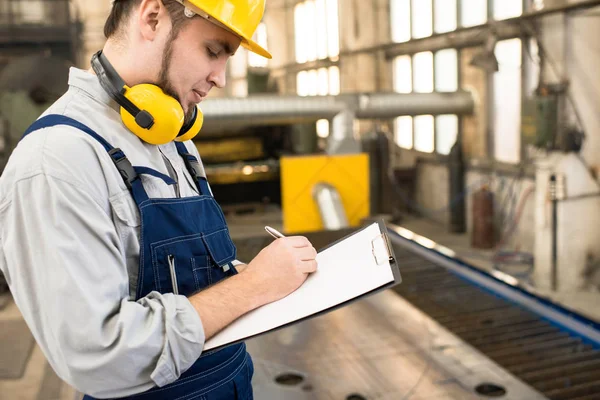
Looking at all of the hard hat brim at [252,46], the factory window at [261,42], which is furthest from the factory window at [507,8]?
the factory window at [261,42]

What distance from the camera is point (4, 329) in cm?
480

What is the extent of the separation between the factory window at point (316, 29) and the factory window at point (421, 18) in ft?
11.5

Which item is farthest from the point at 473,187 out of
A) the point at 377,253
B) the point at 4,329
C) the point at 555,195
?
the point at 377,253

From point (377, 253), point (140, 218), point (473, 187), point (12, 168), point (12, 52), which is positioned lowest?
point (473, 187)

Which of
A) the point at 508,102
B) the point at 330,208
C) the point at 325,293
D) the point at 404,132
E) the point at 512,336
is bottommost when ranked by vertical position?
the point at 512,336

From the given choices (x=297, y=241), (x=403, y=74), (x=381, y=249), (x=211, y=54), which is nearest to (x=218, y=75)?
(x=211, y=54)

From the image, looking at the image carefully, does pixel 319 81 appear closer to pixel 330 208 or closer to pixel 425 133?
pixel 425 133

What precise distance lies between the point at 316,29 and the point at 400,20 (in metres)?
4.94

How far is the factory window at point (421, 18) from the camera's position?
9758 millimetres

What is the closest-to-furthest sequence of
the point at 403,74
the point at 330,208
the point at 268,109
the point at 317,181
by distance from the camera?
the point at 330,208 < the point at 317,181 < the point at 268,109 < the point at 403,74

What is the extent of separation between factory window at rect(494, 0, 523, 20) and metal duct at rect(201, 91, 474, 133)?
4.42 feet

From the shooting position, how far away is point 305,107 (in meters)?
7.40

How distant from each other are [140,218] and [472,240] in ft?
25.4

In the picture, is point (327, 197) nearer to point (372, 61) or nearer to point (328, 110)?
point (328, 110)
